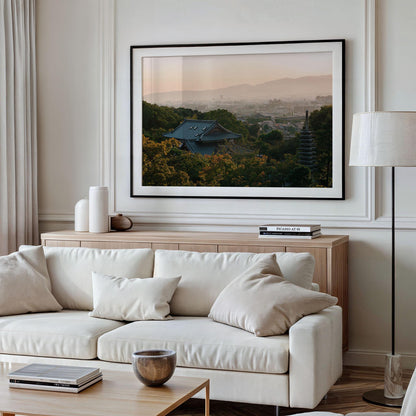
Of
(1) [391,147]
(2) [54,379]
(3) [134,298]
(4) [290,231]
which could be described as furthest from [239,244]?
(2) [54,379]

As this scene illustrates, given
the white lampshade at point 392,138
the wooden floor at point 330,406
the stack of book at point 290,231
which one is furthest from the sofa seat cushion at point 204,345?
the white lampshade at point 392,138

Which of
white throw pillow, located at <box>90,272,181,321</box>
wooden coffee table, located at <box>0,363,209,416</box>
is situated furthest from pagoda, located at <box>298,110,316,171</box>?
wooden coffee table, located at <box>0,363,209,416</box>

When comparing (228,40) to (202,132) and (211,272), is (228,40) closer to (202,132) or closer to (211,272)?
(202,132)

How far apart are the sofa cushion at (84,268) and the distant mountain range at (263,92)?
1.25 m

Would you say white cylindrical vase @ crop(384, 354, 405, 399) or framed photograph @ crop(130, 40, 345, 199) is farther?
framed photograph @ crop(130, 40, 345, 199)

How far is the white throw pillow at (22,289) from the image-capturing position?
3.94 metres

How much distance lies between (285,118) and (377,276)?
1189 millimetres

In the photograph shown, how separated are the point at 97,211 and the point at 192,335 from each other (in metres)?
1.54

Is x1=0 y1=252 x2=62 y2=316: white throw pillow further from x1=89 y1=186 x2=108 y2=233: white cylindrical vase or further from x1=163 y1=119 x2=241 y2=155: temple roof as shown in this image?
x1=163 y1=119 x2=241 y2=155: temple roof

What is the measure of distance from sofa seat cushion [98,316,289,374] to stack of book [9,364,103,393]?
2.06 ft

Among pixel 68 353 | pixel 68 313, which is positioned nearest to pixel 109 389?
pixel 68 353

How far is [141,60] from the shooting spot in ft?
16.2

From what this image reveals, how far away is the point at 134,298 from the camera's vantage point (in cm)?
380

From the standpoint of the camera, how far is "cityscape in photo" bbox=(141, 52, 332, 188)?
4.66 metres
